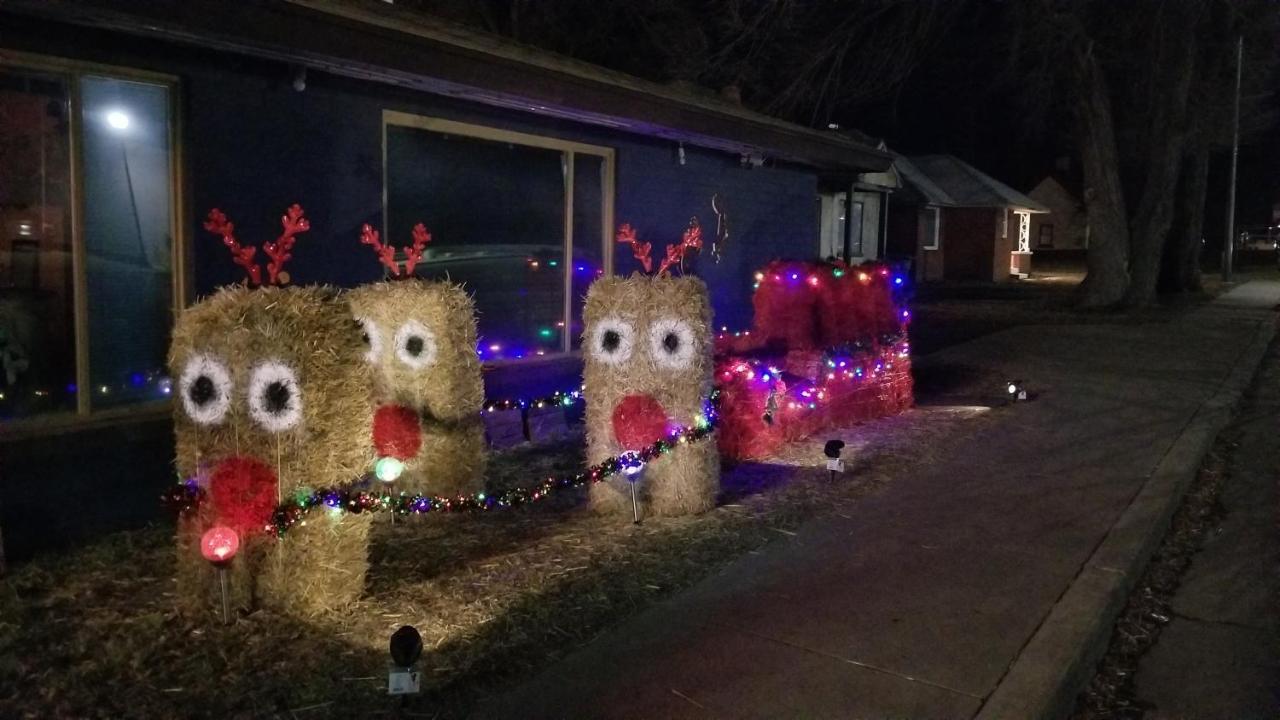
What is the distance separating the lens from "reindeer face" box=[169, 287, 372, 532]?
13.9 feet

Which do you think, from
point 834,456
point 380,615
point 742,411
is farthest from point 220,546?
point 742,411

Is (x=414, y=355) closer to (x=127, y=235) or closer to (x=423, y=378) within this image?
(x=423, y=378)

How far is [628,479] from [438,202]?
3.47m

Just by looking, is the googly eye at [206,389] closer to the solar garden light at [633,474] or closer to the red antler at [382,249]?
the red antler at [382,249]

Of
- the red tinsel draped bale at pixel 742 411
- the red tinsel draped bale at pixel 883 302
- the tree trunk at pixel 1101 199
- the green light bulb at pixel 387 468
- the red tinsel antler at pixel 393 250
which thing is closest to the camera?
the green light bulb at pixel 387 468

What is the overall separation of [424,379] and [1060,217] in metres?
61.5

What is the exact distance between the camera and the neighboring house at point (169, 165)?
536cm

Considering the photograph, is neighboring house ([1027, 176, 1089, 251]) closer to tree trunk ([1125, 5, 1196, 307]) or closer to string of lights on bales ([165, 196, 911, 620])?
tree trunk ([1125, 5, 1196, 307])

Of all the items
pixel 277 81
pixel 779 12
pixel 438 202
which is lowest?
pixel 438 202

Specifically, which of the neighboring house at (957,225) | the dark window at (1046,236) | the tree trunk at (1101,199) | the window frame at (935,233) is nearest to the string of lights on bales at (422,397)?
the tree trunk at (1101,199)

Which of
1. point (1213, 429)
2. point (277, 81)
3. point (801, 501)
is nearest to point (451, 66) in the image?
Result: point (277, 81)

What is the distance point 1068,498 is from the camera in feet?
22.8

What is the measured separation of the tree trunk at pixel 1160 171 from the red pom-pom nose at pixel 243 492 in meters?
22.4

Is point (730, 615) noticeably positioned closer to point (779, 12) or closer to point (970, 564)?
point (970, 564)
